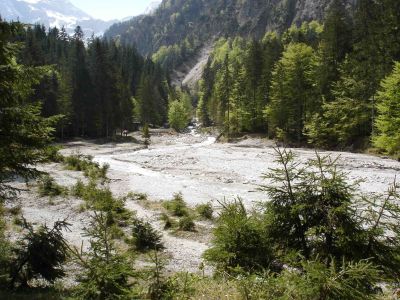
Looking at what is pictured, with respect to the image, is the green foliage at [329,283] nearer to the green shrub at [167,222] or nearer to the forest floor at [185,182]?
the forest floor at [185,182]

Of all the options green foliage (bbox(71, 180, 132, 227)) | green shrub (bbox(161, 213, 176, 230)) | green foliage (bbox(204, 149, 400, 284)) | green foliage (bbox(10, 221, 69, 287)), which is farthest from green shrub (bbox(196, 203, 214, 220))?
green foliage (bbox(204, 149, 400, 284))

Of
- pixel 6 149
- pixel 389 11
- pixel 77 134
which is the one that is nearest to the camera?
pixel 6 149

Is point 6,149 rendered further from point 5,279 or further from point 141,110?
point 141,110

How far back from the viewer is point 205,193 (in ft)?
93.2

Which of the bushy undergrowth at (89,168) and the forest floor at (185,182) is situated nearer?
the forest floor at (185,182)

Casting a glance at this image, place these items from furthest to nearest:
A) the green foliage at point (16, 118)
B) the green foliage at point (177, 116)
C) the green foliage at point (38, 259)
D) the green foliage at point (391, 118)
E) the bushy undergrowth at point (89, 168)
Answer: the green foliage at point (177, 116) < the green foliage at point (391, 118) < the bushy undergrowth at point (89, 168) < the green foliage at point (16, 118) < the green foliage at point (38, 259)

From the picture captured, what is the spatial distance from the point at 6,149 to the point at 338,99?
4483 cm

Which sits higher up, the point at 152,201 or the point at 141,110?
the point at 141,110

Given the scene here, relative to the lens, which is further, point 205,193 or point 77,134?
point 77,134

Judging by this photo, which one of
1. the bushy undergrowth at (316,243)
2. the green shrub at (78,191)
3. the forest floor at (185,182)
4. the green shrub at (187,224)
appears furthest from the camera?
the green shrub at (78,191)

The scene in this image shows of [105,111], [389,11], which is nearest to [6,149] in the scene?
[389,11]

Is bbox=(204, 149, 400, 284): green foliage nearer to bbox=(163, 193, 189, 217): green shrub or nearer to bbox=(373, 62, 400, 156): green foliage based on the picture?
bbox=(163, 193, 189, 217): green shrub

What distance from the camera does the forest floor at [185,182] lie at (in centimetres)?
1848

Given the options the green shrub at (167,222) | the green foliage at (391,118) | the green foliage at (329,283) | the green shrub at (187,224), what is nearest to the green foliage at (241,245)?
the green foliage at (329,283)
